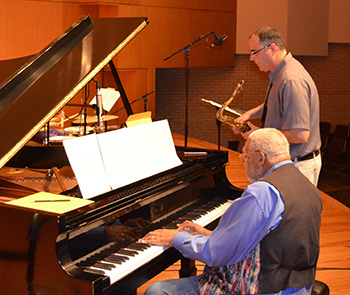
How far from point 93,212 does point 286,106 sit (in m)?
1.75

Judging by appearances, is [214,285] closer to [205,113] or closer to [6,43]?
[6,43]

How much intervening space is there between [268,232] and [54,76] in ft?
5.41

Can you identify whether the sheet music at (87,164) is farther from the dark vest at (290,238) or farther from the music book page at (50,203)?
the dark vest at (290,238)

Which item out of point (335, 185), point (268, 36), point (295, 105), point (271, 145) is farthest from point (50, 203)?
point (335, 185)

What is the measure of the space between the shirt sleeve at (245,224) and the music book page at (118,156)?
681 millimetres

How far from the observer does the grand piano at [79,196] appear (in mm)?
2016

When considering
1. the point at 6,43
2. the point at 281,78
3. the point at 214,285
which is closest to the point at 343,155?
the point at 281,78

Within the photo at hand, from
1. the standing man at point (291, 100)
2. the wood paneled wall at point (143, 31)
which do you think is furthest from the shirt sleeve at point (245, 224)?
the wood paneled wall at point (143, 31)

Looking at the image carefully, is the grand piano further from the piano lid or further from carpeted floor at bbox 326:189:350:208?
carpeted floor at bbox 326:189:350:208

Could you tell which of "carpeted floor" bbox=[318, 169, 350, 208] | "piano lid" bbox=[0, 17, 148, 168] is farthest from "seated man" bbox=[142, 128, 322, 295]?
"carpeted floor" bbox=[318, 169, 350, 208]

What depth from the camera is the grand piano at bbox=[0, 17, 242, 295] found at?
2016 millimetres

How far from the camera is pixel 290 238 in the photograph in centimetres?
197

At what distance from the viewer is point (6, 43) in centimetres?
782

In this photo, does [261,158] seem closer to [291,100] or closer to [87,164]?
[87,164]
